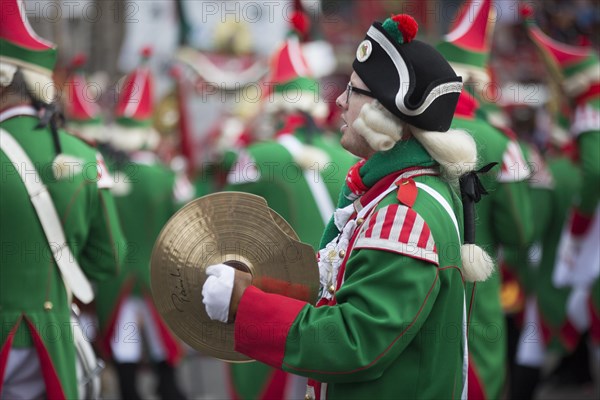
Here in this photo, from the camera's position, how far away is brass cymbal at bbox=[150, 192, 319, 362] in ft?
8.93

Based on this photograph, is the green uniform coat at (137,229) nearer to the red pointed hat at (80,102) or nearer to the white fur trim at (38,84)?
the red pointed hat at (80,102)

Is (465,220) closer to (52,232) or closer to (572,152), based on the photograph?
(52,232)

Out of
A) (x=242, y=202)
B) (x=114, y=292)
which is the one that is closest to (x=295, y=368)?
(x=242, y=202)

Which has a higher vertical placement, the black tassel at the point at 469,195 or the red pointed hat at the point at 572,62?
the red pointed hat at the point at 572,62

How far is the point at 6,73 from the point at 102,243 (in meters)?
0.86

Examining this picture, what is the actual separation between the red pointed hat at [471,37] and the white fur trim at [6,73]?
7.02ft

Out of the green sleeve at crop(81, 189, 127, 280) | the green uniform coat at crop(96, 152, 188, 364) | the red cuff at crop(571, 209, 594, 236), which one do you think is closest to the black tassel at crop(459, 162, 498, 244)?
the green sleeve at crop(81, 189, 127, 280)

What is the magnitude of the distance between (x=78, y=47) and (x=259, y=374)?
12.0m

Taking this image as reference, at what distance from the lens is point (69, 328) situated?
396 centimetres

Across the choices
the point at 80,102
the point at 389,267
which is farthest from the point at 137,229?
the point at 389,267

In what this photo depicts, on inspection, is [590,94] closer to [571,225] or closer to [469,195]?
[571,225]

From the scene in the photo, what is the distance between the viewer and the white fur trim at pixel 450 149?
276 cm

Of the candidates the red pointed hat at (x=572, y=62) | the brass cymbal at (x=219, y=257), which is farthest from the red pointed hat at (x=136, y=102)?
the brass cymbal at (x=219, y=257)

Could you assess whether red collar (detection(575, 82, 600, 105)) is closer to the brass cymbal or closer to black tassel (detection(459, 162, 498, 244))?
black tassel (detection(459, 162, 498, 244))
